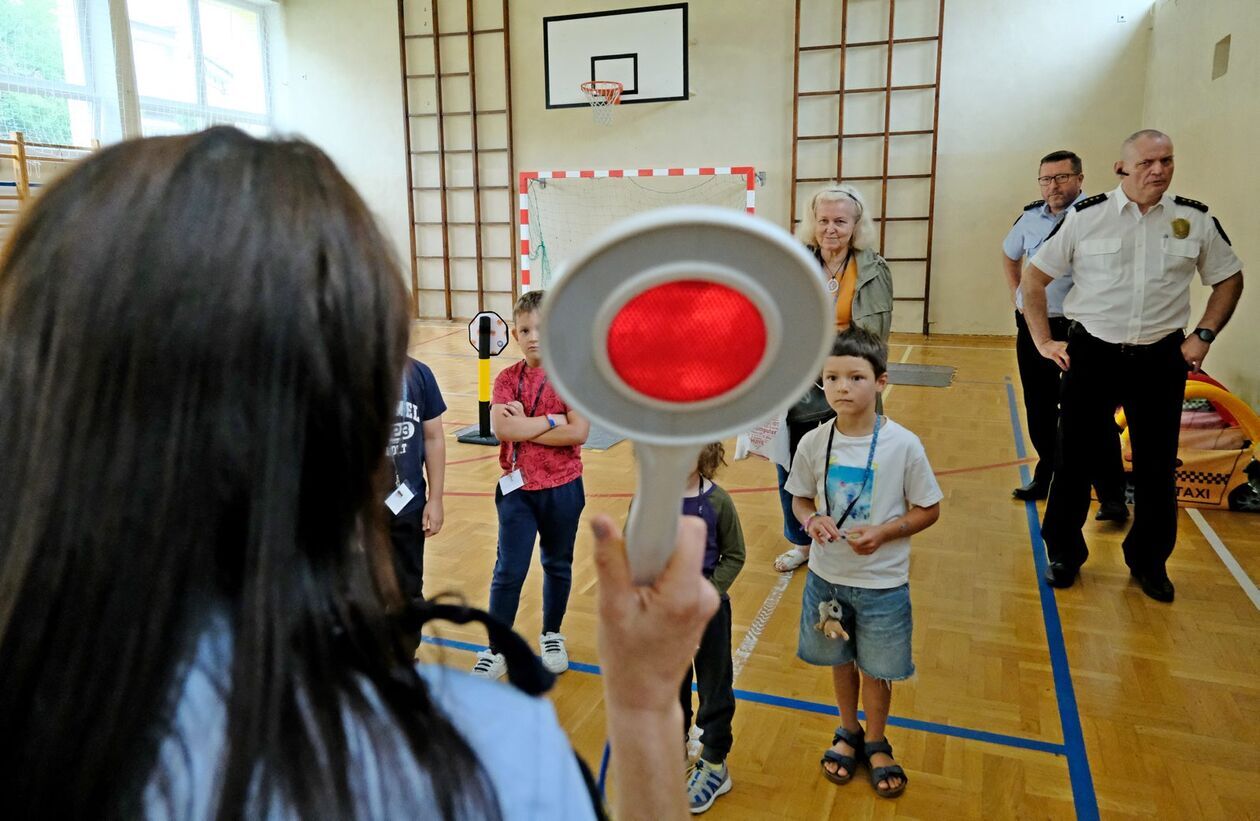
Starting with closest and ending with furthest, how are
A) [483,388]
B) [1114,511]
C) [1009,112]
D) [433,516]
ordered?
1. [433,516]
2. [1114,511]
3. [483,388]
4. [1009,112]

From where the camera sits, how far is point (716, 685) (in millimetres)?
2234

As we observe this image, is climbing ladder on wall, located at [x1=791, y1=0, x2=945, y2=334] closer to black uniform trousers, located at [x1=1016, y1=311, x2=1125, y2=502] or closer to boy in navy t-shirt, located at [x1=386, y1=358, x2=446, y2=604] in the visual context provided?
black uniform trousers, located at [x1=1016, y1=311, x2=1125, y2=502]

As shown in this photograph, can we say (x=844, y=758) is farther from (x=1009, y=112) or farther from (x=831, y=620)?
(x=1009, y=112)

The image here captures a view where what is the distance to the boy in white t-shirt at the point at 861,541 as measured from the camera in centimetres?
223

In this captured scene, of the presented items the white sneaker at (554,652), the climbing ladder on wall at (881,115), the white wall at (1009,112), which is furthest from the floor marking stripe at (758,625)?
the white wall at (1009,112)

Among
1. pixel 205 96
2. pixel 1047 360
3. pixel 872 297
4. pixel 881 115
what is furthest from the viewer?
pixel 205 96

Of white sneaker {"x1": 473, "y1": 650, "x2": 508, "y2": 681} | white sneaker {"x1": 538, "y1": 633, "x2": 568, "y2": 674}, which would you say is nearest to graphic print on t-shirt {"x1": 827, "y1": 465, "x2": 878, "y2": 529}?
white sneaker {"x1": 538, "y1": 633, "x2": 568, "y2": 674}

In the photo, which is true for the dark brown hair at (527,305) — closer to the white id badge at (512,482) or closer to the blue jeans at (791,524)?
the white id badge at (512,482)

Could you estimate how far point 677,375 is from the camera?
1.87 feet

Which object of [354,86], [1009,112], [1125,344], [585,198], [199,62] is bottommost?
[1125,344]

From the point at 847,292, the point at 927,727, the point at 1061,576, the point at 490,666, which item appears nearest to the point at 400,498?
the point at 490,666

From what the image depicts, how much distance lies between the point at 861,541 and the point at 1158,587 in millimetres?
2023

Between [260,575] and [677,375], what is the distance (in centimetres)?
29

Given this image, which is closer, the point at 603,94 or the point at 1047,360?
the point at 1047,360
